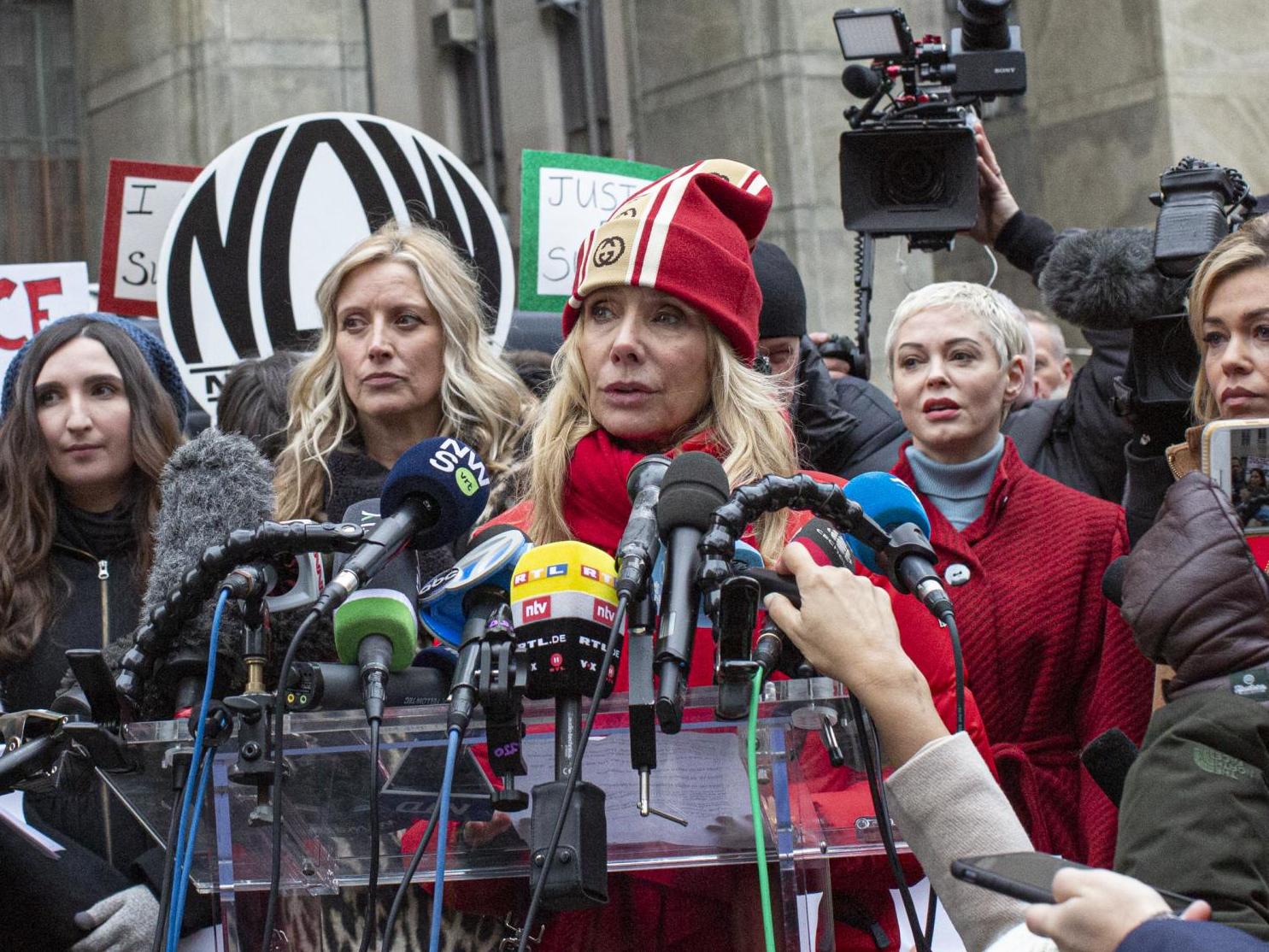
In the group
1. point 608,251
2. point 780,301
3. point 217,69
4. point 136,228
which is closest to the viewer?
point 608,251

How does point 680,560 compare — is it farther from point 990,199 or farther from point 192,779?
point 990,199

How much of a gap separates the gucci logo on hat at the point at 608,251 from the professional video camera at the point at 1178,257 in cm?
117

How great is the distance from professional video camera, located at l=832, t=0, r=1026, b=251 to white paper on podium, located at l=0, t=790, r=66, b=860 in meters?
2.69

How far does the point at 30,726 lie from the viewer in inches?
94.7

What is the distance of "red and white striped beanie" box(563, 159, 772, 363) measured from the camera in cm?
301

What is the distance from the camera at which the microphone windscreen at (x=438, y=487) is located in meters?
2.34

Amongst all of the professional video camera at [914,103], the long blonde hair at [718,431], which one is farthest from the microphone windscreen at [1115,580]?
the professional video camera at [914,103]

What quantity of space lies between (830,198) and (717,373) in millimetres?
6997

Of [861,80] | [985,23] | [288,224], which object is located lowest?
[288,224]

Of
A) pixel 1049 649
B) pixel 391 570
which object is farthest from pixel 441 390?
pixel 391 570

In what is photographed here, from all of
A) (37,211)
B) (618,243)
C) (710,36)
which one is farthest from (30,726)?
(37,211)

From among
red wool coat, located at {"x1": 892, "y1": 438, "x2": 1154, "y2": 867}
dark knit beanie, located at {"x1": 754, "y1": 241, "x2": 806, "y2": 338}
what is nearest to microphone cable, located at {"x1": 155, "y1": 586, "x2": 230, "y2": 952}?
red wool coat, located at {"x1": 892, "y1": 438, "x2": 1154, "y2": 867}

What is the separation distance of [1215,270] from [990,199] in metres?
1.74

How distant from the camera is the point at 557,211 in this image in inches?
227
